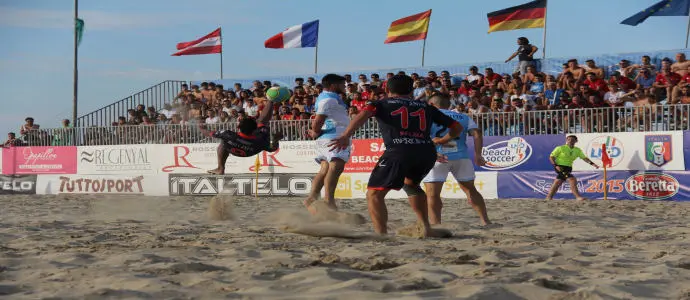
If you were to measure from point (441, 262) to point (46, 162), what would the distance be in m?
19.1

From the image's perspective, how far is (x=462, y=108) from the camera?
1739 cm

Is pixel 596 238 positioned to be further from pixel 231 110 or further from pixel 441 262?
pixel 231 110

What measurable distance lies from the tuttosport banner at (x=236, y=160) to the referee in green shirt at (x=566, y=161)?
538cm

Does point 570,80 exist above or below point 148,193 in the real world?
above

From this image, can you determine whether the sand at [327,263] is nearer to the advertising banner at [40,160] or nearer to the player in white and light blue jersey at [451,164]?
the player in white and light blue jersey at [451,164]

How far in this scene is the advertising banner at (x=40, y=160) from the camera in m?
21.8

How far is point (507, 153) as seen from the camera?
17.1 metres

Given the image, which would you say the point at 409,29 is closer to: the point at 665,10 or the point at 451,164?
the point at 665,10

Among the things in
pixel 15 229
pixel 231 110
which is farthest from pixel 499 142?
pixel 15 229

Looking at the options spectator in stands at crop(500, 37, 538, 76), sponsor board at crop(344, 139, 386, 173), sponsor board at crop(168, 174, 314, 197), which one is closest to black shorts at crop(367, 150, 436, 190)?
sponsor board at crop(344, 139, 386, 173)

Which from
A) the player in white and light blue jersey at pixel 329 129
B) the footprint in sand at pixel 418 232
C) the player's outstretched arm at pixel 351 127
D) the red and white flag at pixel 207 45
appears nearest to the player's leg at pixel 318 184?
the player in white and light blue jersey at pixel 329 129

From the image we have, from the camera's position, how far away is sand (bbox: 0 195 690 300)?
4.07 metres

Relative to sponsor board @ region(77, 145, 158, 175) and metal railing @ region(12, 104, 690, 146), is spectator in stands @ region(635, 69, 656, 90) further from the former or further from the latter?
sponsor board @ region(77, 145, 158, 175)

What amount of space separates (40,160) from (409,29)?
1137 cm
